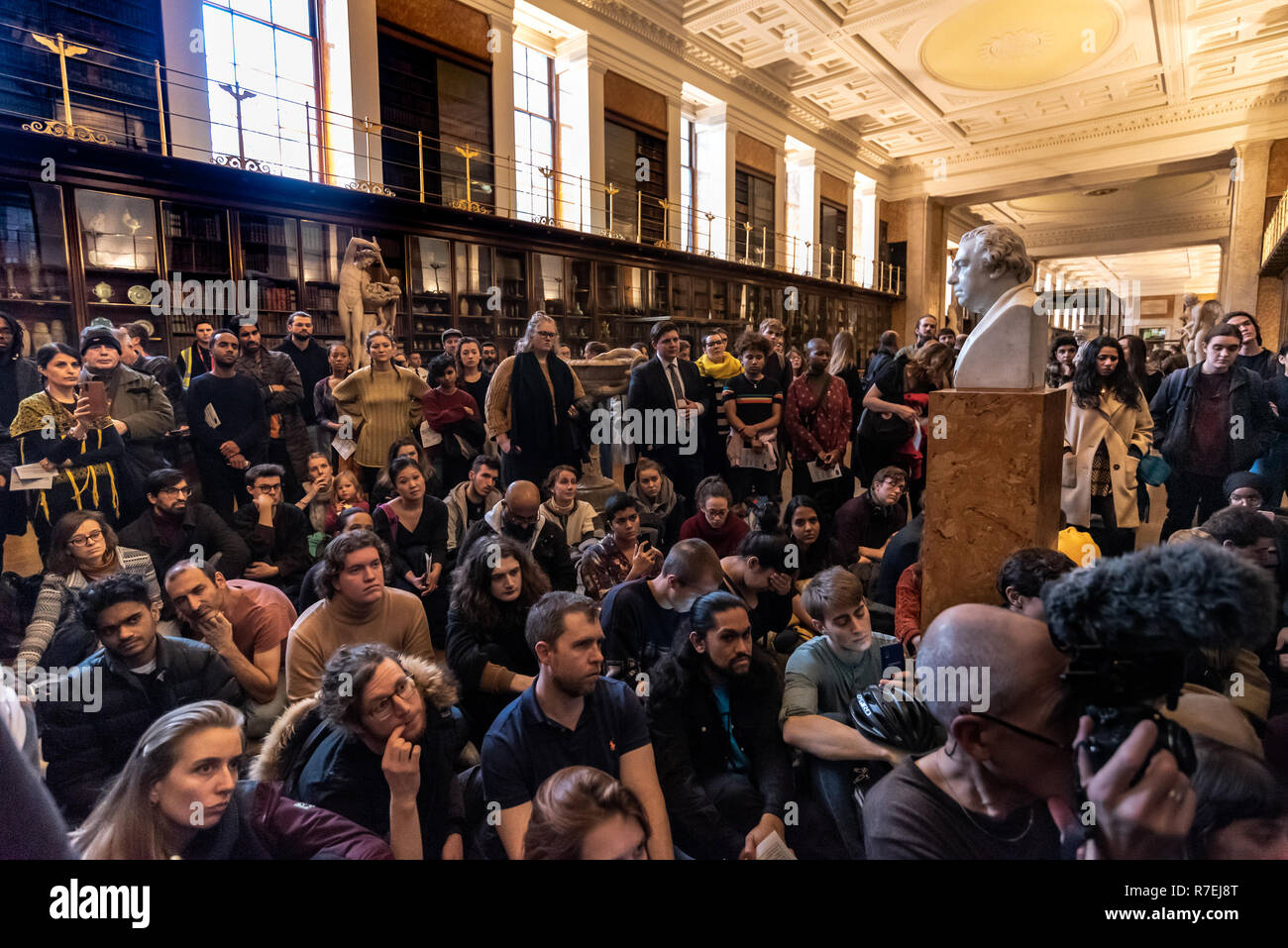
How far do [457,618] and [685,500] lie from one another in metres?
2.42

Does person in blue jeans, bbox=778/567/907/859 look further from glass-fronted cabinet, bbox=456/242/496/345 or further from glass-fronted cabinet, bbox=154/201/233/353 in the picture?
glass-fronted cabinet, bbox=456/242/496/345

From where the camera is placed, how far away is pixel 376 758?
180 centimetres

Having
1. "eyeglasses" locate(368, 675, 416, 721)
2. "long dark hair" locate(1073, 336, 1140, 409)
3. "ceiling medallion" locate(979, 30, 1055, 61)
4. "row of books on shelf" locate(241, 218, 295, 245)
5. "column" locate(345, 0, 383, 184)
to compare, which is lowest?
"eyeglasses" locate(368, 675, 416, 721)

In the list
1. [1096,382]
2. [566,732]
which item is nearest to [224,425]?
[566,732]

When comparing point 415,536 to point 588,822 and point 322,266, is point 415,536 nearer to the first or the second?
point 588,822

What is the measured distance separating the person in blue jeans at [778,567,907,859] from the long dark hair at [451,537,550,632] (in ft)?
3.29

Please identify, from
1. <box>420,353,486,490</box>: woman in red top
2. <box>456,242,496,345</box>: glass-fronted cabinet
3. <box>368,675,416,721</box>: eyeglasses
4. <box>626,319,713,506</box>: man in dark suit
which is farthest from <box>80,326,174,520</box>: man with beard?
<box>456,242,496,345</box>: glass-fronted cabinet

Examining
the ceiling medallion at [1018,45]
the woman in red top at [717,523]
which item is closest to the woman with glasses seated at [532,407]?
the woman in red top at [717,523]

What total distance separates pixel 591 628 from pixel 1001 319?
1699mm

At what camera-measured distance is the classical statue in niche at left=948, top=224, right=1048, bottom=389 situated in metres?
2.25

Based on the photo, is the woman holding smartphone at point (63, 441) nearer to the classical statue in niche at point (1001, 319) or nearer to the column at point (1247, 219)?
the classical statue in niche at point (1001, 319)

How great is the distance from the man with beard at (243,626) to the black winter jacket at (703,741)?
1455 mm

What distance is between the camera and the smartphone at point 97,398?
330 cm

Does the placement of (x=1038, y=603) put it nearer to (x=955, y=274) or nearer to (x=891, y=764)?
(x=891, y=764)
